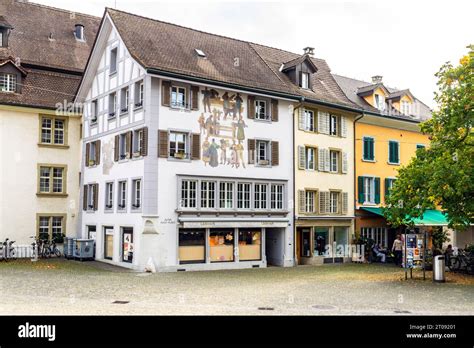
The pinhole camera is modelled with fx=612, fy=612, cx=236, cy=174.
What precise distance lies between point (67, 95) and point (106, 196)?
747cm

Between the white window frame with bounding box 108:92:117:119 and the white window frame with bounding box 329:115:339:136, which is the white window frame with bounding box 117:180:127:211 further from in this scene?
the white window frame with bounding box 329:115:339:136

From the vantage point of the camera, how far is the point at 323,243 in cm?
3444

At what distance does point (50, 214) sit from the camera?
1357 inches

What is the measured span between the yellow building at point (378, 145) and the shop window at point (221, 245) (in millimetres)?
9209

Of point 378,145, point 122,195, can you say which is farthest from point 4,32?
point 378,145

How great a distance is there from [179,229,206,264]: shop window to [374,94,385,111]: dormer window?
1657 centimetres

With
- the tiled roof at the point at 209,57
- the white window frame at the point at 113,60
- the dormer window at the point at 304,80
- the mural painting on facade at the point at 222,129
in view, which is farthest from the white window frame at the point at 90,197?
the dormer window at the point at 304,80

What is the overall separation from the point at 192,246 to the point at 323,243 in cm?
890

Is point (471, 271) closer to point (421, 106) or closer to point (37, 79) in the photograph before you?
point (421, 106)

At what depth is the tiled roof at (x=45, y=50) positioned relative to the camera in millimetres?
34625

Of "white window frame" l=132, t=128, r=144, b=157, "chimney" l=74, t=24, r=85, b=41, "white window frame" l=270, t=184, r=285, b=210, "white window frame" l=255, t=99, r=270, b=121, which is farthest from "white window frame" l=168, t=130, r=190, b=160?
"chimney" l=74, t=24, r=85, b=41

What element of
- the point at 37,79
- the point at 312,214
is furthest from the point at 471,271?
Answer: the point at 37,79

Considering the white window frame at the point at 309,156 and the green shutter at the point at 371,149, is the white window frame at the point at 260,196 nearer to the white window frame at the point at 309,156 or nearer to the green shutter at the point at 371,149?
the white window frame at the point at 309,156

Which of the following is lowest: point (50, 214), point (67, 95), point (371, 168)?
point (50, 214)
